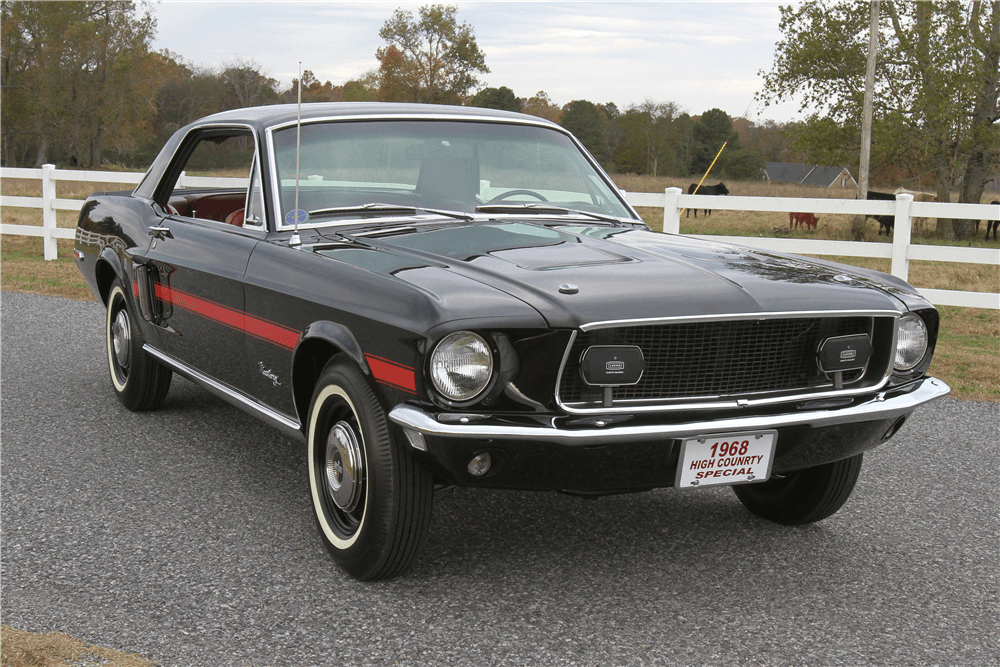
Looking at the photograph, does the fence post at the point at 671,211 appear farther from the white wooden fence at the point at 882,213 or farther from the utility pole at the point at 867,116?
the utility pole at the point at 867,116

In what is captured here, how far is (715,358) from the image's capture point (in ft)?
10.3

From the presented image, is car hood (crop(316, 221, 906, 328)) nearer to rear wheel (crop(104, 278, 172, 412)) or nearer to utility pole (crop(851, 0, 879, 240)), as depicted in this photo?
rear wheel (crop(104, 278, 172, 412))

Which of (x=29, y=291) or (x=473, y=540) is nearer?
(x=473, y=540)

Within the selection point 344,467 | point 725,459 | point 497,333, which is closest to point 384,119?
point 344,467

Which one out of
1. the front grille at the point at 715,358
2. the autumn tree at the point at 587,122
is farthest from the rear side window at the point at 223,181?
the autumn tree at the point at 587,122

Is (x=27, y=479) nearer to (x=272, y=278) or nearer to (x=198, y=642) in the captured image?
(x=272, y=278)

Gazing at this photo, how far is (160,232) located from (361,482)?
7.57ft

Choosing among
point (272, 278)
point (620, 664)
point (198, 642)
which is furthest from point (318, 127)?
point (620, 664)

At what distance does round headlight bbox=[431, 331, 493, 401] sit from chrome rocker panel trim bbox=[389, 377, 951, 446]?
0.10 m

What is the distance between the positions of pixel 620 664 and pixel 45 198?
13.0 meters

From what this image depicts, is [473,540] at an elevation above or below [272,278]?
below

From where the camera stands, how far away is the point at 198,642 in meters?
2.86

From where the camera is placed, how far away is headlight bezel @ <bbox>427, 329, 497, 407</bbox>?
2.88m

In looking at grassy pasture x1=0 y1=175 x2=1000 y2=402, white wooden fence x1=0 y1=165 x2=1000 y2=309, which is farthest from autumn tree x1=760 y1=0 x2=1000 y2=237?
white wooden fence x1=0 y1=165 x2=1000 y2=309
